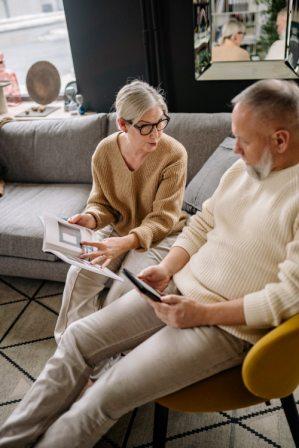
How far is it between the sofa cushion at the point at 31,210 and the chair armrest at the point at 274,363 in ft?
4.56

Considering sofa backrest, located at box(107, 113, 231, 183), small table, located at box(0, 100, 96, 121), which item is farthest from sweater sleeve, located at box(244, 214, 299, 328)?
small table, located at box(0, 100, 96, 121)

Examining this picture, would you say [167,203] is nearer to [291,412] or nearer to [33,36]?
[291,412]

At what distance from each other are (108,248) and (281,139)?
2.60 ft

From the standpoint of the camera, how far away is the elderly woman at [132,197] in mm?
1683

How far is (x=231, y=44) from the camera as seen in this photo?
7.95 feet

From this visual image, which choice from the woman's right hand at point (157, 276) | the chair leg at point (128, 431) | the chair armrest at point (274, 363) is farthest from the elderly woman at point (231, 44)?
the chair leg at point (128, 431)

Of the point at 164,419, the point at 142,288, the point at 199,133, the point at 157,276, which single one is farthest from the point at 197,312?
the point at 199,133

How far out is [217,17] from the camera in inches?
93.7

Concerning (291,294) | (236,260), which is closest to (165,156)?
(236,260)

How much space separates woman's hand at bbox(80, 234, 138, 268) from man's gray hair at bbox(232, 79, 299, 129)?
2.46 ft

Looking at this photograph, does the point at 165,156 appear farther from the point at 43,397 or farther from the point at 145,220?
the point at 43,397

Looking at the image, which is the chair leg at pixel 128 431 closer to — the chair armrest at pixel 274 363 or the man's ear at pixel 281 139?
the chair armrest at pixel 274 363

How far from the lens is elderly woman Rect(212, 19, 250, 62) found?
2.37m

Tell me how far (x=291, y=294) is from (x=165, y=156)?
922 mm
